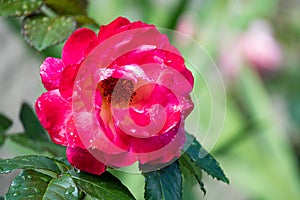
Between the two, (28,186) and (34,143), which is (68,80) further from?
(34,143)

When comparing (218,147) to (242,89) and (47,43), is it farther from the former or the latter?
(47,43)

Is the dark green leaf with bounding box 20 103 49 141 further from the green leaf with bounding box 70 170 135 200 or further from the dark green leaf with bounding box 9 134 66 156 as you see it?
the green leaf with bounding box 70 170 135 200

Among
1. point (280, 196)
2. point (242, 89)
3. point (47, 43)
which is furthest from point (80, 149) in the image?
point (242, 89)

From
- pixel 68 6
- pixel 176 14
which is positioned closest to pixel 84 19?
pixel 68 6

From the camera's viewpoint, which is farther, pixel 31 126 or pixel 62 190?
pixel 31 126

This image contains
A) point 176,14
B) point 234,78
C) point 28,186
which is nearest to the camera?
point 28,186
